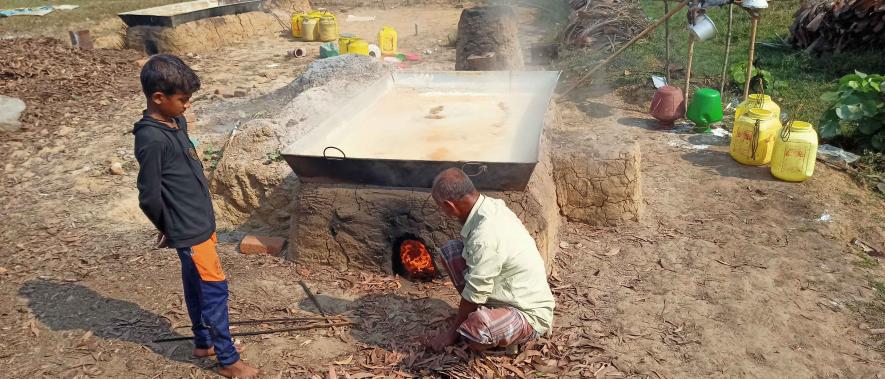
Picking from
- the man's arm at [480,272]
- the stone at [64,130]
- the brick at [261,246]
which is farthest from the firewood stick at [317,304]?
the stone at [64,130]

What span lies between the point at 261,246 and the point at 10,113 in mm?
5637

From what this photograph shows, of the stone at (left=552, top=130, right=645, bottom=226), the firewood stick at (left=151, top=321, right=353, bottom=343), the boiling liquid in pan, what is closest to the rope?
the stone at (left=552, top=130, right=645, bottom=226)

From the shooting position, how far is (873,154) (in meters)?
6.27

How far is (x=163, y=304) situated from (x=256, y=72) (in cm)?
769

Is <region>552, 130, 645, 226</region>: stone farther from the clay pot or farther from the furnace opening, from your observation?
the clay pot

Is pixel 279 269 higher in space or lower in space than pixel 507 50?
lower

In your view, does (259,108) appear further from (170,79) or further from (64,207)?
(170,79)

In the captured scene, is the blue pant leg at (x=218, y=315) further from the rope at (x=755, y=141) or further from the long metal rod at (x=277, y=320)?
the rope at (x=755, y=141)

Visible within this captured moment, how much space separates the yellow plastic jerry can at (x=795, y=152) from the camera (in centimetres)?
566

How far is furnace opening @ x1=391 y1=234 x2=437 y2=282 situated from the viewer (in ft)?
14.1

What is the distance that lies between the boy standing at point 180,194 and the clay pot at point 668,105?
5.78 metres

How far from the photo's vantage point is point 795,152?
570cm

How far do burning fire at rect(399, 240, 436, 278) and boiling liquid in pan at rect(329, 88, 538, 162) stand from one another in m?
0.61

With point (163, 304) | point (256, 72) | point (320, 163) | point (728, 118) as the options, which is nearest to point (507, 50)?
point (728, 118)
